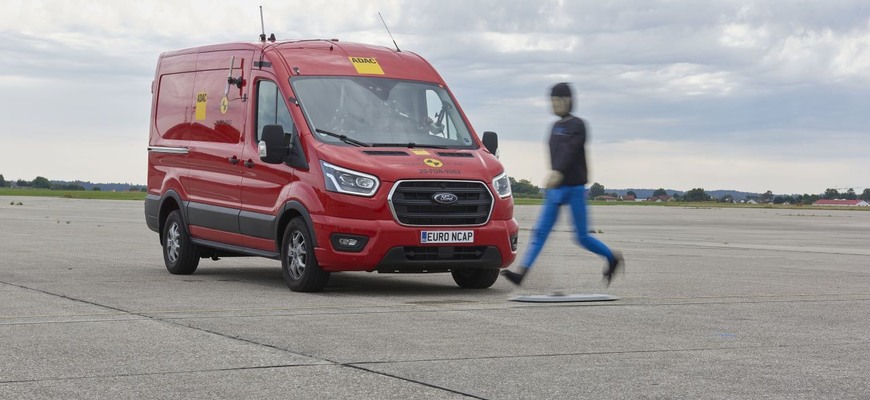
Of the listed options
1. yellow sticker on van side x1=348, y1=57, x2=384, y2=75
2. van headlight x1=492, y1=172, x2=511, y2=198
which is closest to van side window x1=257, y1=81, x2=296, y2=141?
yellow sticker on van side x1=348, y1=57, x2=384, y2=75

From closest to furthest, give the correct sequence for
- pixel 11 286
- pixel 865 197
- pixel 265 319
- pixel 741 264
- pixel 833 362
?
1. pixel 833 362
2. pixel 265 319
3. pixel 11 286
4. pixel 741 264
5. pixel 865 197

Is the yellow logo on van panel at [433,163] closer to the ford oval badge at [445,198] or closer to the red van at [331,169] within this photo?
the red van at [331,169]

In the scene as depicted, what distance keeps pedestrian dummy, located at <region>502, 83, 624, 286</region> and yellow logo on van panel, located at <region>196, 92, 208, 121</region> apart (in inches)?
182

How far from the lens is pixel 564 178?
36.7 ft

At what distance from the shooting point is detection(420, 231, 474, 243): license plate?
463 inches

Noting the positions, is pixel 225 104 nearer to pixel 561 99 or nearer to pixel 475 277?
pixel 475 277

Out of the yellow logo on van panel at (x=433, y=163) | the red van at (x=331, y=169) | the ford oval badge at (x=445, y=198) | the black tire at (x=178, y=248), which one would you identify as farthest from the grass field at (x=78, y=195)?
the ford oval badge at (x=445, y=198)

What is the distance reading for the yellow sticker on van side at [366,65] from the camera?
13039 millimetres

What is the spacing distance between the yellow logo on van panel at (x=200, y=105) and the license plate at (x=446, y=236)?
12.2 feet

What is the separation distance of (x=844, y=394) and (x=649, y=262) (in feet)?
36.8

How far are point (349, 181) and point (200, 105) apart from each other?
3.35 meters

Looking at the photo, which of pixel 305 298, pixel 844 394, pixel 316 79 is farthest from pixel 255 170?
pixel 844 394

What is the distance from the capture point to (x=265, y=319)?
9523mm

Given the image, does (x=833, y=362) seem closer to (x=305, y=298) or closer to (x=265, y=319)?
(x=265, y=319)
